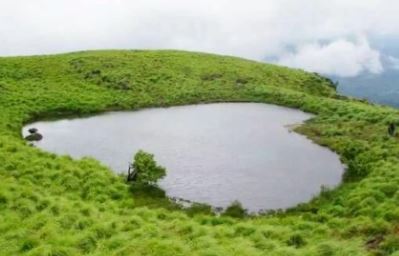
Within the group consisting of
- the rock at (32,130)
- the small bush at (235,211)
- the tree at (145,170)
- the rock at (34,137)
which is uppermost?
the rock at (32,130)

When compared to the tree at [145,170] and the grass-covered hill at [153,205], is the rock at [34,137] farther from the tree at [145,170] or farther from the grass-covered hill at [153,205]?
the tree at [145,170]

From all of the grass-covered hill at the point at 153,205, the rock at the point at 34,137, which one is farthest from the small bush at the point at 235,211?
the rock at the point at 34,137

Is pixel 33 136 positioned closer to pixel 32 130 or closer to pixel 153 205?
pixel 32 130

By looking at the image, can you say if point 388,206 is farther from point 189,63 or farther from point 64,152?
point 189,63

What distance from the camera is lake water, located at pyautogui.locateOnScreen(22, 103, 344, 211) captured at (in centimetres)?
3238

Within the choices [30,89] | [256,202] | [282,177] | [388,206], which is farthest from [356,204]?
[30,89]

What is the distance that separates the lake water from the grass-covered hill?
203 cm

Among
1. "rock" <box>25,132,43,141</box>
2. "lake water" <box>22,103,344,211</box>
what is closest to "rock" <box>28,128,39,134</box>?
"lake water" <box>22,103,344,211</box>

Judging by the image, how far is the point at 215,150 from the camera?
138ft

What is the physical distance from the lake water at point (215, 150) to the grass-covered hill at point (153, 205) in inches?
80.0

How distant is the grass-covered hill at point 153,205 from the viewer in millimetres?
18141

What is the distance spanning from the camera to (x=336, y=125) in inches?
2037

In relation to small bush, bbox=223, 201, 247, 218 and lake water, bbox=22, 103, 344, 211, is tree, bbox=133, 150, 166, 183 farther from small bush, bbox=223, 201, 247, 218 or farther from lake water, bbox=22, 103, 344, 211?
small bush, bbox=223, 201, 247, 218

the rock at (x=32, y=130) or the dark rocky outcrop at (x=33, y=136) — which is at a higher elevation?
the rock at (x=32, y=130)
